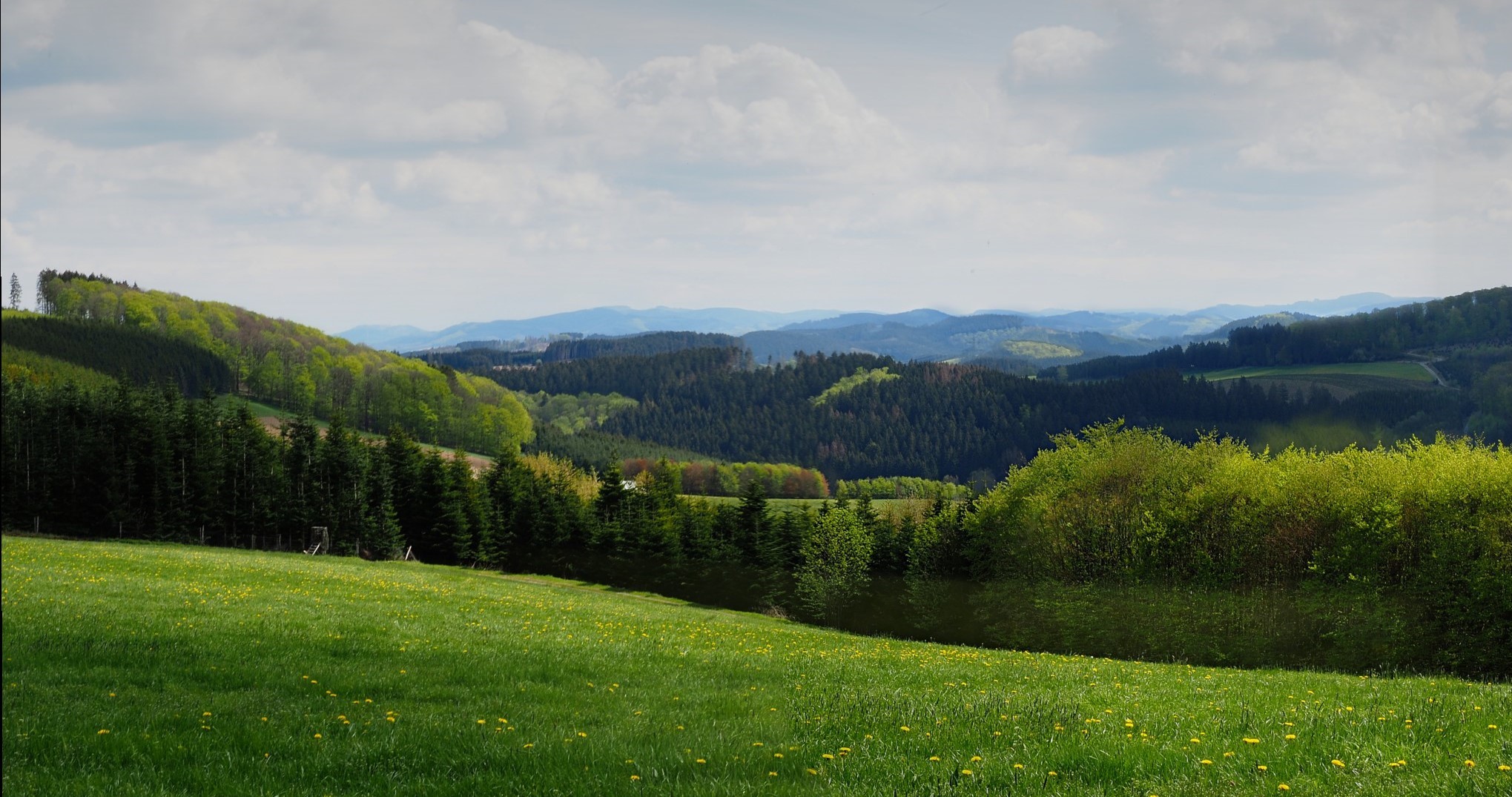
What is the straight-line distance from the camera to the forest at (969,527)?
38.0 meters

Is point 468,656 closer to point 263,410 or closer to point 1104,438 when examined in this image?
point 1104,438

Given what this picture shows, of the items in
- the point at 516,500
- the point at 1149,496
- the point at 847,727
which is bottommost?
the point at 516,500

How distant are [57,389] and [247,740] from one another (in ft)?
355

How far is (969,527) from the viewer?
66438 mm

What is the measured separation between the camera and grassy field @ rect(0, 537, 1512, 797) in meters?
8.78

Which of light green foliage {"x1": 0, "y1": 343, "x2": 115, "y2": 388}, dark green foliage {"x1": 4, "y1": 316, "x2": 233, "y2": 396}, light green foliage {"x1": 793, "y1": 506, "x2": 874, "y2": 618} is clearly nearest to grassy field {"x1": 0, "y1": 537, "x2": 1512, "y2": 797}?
light green foliage {"x1": 793, "y1": 506, "x2": 874, "y2": 618}

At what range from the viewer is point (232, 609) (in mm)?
21062

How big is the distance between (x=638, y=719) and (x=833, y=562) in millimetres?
67795

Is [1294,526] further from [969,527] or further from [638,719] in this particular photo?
[638,719]

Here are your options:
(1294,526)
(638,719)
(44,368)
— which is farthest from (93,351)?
(638,719)

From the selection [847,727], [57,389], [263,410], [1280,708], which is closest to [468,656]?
[847,727]

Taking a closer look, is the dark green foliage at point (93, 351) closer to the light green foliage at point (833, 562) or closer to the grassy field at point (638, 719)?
the light green foliage at point (833, 562)

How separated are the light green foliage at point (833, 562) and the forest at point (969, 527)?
294 millimetres

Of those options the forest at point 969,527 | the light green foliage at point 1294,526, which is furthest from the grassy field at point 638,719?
the light green foliage at point 1294,526
